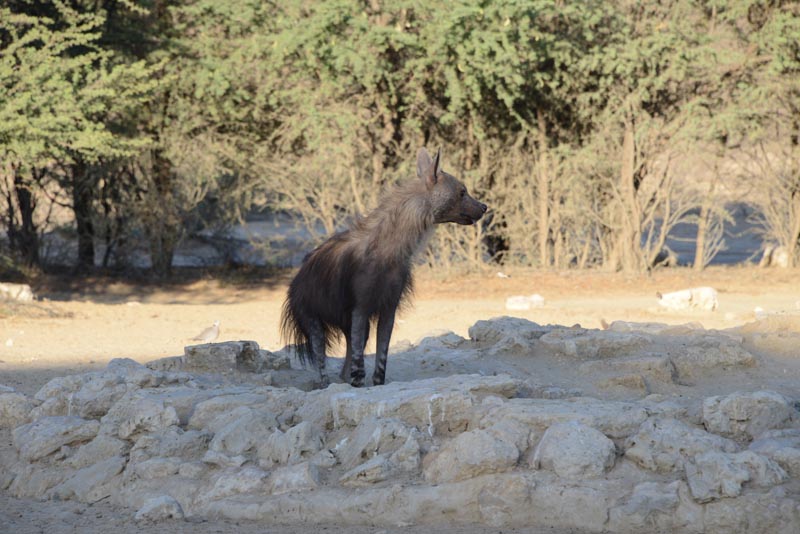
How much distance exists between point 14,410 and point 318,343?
2119 millimetres

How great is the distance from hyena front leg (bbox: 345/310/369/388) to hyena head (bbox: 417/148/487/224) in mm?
859

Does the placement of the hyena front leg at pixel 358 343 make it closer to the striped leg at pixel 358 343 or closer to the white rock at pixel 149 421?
the striped leg at pixel 358 343

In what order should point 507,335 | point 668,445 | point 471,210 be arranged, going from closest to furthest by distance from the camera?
point 668,445 → point 471,210 → point 507,335

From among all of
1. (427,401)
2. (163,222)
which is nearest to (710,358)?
(427,401)

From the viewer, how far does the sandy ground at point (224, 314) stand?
18.2ft

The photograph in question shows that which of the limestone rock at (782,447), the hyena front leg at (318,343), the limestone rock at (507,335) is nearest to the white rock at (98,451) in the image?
the hyena front leg at (318,343)

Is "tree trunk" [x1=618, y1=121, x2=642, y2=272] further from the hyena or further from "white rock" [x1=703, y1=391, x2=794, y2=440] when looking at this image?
"white rock" [x1=703, y1=391, x2=794, y2=440]

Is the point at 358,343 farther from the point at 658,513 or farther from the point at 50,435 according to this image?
the point at 658,513

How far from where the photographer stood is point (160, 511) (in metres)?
5.21

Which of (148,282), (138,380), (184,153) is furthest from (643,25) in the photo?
(138,380)

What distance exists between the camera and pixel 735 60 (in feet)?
57.0

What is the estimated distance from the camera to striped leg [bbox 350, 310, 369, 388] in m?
6.90

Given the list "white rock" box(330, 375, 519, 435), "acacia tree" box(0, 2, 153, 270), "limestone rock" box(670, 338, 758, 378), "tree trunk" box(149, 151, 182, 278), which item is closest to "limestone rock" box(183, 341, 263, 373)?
"white rock" box(330, 375, 519, 435)

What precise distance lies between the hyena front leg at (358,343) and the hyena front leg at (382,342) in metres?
0.10
